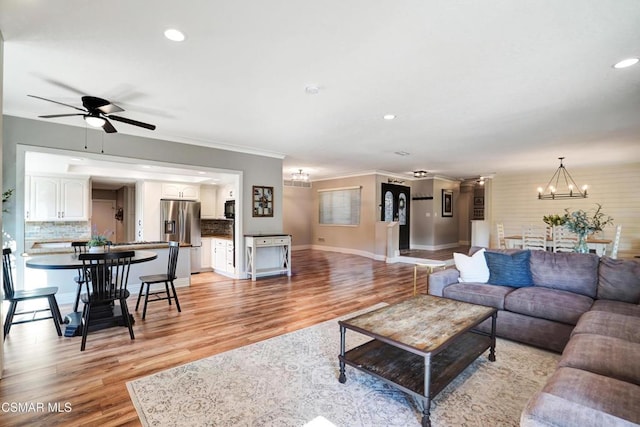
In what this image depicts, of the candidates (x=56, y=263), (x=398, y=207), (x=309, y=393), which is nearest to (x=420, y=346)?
(x=309, y=393)

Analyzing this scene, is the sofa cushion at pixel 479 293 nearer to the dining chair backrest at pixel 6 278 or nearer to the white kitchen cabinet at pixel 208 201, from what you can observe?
the dining chair backrest at pixel 6 278

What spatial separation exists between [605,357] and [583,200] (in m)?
8.50

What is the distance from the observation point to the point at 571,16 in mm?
1947

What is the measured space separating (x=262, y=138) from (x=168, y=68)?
2466 millimetres

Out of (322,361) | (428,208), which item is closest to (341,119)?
(322,361)

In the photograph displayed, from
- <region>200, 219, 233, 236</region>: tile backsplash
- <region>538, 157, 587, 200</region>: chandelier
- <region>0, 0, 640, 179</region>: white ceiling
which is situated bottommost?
<region>200, 219, 233, 236</region>: tile backsplash

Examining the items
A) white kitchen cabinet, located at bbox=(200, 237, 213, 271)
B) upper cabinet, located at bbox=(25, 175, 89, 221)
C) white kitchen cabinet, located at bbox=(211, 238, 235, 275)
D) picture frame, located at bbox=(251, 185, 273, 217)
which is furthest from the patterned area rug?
upper cabinet, located at bbox=(25, 175, 89, 221)

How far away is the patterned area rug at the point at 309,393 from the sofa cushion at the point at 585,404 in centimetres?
63

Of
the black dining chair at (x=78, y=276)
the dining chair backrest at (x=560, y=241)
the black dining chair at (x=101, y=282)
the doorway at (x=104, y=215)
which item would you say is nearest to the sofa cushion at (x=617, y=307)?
Result: the dining chair backrest at (x=560, y=241)

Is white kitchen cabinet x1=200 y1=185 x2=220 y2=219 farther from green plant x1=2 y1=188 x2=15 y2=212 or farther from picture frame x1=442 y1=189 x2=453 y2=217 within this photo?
picture frame x1=442 y1=189 x2=453 y2=217

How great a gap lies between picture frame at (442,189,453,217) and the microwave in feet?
25.0

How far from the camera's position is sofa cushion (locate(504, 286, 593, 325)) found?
2.73m

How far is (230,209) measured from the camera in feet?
21.5

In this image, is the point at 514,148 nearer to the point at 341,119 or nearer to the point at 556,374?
the point at 341,119
